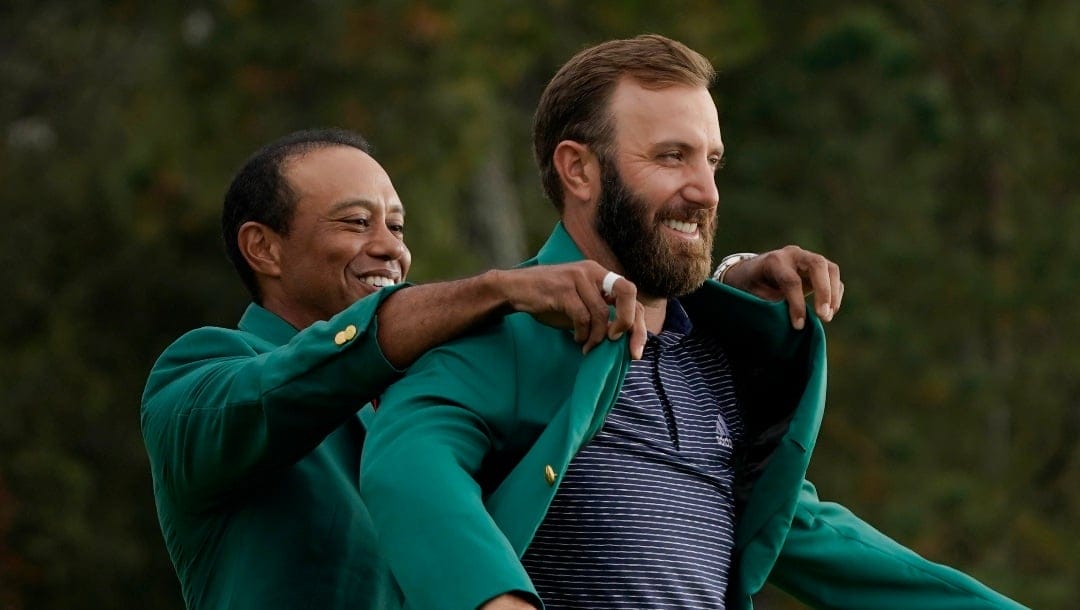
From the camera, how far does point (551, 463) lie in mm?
4227

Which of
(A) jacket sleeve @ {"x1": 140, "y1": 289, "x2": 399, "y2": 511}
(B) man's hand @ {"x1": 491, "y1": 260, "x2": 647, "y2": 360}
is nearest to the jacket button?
(A) jacket sleeve @ {"x1": 140, "y1": 289, "x2": 399, "y2": 511}

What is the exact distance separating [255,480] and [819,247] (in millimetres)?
18300

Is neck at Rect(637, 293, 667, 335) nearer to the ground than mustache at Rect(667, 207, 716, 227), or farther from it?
nearer to the ground

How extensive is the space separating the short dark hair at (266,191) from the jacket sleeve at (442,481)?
4.77ft

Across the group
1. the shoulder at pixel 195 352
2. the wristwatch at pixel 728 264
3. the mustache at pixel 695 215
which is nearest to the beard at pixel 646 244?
the mustache at pixel 695 215

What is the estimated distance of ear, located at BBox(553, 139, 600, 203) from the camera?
4758mm

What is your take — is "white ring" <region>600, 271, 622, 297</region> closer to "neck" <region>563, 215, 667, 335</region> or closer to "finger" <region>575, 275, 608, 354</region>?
"finger" <region>575, 275, 608, 354</region>

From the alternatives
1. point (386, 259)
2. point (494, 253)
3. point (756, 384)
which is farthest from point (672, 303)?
point (494, 253)

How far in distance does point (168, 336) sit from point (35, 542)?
240 cm

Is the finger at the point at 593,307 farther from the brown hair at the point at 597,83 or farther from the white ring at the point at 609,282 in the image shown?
the brown hair at the point at 597,83

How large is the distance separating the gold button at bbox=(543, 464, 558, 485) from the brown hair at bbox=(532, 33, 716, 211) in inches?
31.5

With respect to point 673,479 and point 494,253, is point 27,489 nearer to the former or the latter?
point 494,253

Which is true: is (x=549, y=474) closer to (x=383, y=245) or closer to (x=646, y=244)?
(x=646, y=244)

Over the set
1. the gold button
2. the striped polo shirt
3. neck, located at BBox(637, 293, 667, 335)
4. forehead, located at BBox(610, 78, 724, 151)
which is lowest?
the striped polo shirt
